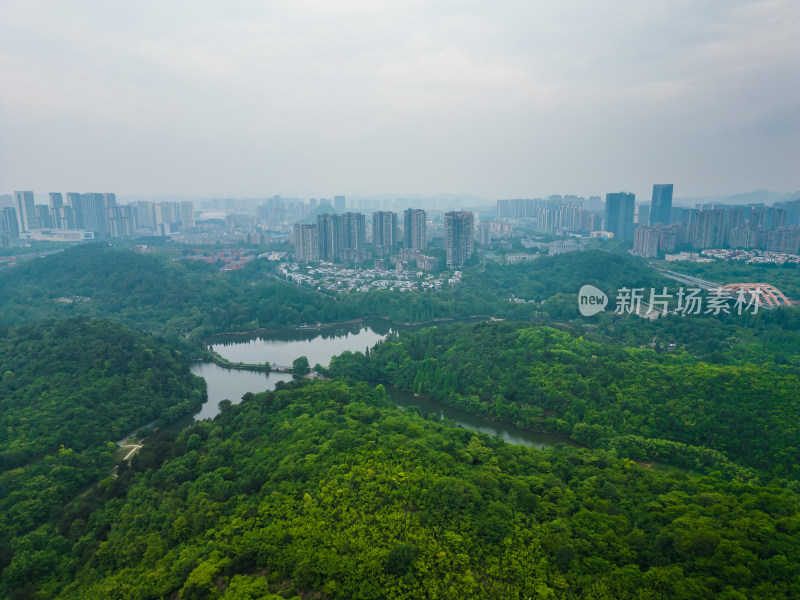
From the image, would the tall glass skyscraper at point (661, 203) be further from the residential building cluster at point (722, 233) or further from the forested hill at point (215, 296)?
the forested hill at point (215, 296)

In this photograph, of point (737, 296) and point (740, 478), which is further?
point (737, 296)

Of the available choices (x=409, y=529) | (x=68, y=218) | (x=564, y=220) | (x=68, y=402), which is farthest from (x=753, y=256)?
(x=68, y=218)

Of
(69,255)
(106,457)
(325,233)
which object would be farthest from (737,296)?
(69,255)

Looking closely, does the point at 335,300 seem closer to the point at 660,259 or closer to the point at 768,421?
the point at 768,421

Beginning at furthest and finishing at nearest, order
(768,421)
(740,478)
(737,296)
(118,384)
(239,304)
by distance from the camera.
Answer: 1. (239,304)
2. (737,296)
3. (118,384)
4. (768,421)
5. (740,478)

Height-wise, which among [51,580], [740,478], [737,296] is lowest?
[51,580]

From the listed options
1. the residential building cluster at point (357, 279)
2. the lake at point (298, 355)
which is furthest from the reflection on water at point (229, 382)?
the residential building cluster at point (357, 279)

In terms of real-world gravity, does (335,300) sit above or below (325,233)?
below

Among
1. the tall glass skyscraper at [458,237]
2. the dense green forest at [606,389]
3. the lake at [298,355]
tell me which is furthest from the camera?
the tall glass skyscraper at [458,237]
